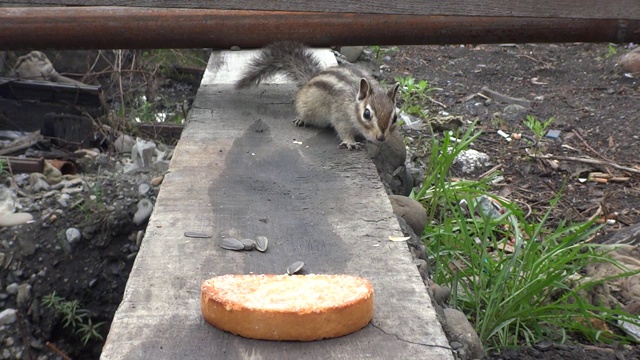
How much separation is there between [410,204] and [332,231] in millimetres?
935

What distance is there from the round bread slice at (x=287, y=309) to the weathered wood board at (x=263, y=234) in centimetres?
3

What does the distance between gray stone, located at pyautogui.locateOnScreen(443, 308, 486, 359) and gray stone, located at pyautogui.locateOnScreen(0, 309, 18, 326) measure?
80.8 inches

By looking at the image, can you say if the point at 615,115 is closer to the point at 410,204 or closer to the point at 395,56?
the point at 395,56

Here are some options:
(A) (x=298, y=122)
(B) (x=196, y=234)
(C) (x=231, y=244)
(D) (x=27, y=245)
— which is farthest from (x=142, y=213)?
(C) (x=231, y=244)

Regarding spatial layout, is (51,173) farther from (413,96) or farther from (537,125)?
(537,125)

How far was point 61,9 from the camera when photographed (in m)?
4.23

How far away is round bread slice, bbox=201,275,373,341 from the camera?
7.09 ft

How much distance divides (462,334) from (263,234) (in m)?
0.77

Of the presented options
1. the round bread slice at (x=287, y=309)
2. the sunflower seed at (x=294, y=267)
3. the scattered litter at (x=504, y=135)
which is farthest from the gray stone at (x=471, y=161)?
the round bread slice at (x=287, y=309)

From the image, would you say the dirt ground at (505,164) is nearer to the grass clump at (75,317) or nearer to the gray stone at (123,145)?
the grass clump at (75,317)

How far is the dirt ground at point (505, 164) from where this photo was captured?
4008 mm

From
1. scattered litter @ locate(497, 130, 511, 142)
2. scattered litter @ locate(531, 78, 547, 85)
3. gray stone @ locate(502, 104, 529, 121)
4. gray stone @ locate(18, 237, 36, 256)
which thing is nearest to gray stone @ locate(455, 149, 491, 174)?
scattered litter @ locate(497, 130, 511, 142)

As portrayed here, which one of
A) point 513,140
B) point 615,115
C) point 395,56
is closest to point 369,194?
point 513,140

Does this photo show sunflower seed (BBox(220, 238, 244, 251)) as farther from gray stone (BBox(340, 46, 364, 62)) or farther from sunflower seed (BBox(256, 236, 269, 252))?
gray stone (BBox(340, 46, 364, 62))
